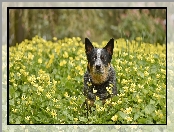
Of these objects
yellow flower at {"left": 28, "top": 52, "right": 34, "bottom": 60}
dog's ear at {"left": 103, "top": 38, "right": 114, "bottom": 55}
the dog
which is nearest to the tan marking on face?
the dog

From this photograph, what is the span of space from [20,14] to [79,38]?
1.40 feet

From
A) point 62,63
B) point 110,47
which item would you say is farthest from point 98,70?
point 62,63

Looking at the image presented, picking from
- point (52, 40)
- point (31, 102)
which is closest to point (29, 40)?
point (52, 40)

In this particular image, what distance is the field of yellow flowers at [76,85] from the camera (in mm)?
3678

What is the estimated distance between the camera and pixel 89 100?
372 cm

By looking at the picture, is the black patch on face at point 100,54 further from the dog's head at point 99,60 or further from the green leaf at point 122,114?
the green leaf at point 122,114

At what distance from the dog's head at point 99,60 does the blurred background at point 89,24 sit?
240 millimetres

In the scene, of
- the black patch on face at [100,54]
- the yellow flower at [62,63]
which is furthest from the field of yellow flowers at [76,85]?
the black patch on face at [100,54]

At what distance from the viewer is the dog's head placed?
3615 millimetres

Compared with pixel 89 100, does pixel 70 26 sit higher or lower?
higher

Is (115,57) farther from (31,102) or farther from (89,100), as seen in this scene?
(31,102)

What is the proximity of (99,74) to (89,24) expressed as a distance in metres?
0.56

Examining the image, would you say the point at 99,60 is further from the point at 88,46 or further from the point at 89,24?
the point at 89,24

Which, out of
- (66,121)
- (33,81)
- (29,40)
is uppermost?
(29,40)
